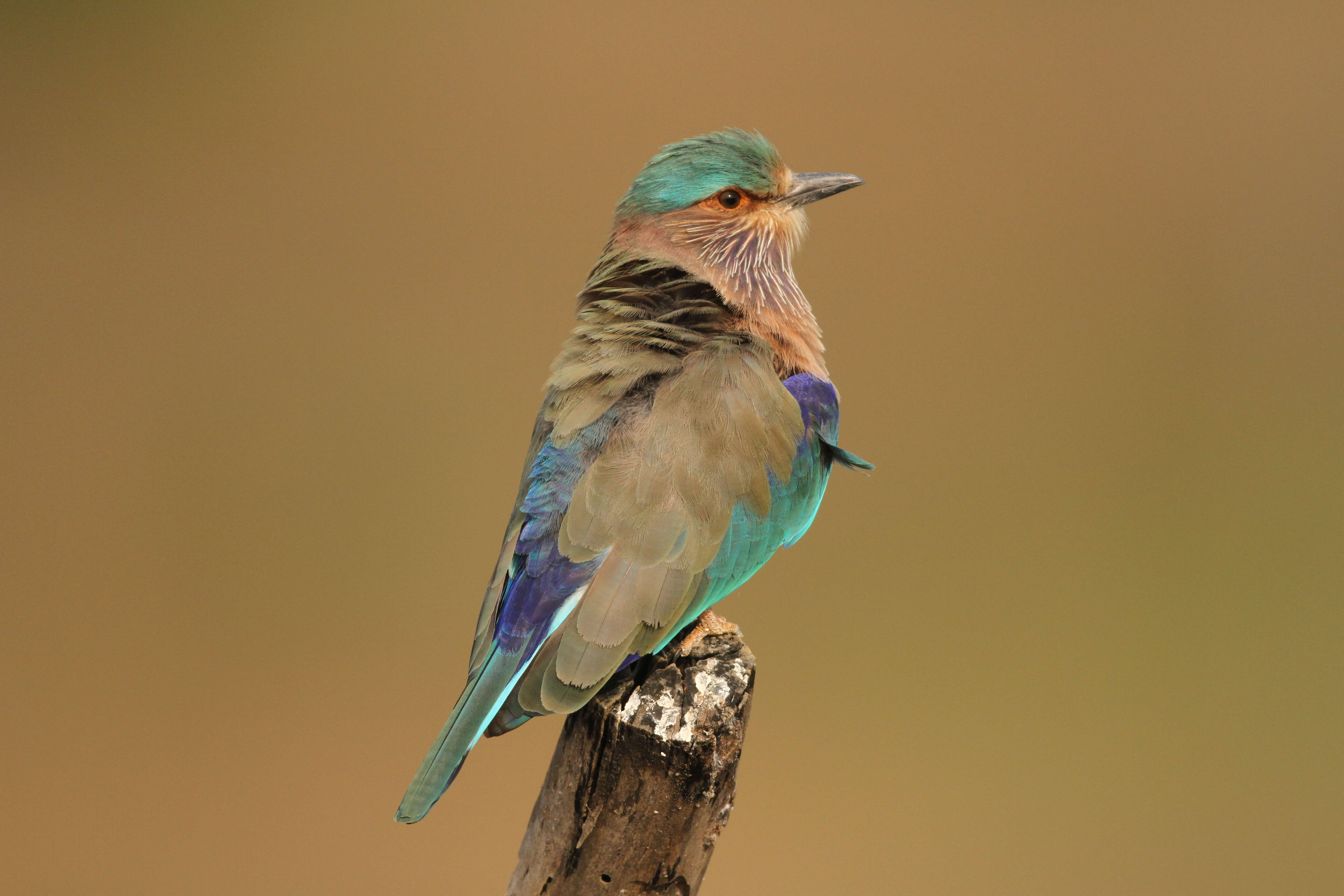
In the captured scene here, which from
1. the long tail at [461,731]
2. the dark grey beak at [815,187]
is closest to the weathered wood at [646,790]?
the long tail at [461,731]

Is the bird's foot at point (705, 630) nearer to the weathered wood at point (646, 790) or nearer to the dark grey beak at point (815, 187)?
the weathered wood at point (646, 790)

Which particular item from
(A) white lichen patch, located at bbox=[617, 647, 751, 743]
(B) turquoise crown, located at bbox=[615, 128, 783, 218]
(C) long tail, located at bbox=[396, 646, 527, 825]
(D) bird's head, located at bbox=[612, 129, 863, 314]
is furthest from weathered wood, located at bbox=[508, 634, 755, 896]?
(B) turquoise crown, located at bbox=[615, 128, 783, 218]

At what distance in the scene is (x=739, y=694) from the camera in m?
1.30

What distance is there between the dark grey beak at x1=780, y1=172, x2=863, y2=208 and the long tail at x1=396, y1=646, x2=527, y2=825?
42.5 inches

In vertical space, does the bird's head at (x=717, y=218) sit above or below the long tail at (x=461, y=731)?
above

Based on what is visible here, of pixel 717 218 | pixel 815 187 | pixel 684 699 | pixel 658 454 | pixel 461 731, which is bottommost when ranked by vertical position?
pixel 461 731

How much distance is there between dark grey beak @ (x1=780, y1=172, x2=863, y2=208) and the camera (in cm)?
199

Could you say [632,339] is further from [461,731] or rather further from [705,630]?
[461,731]

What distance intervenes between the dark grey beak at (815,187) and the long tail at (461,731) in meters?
1.08

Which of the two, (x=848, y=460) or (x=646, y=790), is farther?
(x=848, y=460)

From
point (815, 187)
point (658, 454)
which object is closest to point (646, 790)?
point (658, 454)

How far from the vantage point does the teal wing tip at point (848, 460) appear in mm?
1677

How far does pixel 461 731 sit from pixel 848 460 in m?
0.78

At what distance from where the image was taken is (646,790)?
1.26 metres
